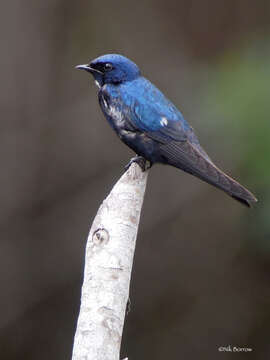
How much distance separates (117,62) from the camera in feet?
11.8

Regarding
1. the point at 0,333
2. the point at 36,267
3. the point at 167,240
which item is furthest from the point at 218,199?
the point at 0,333

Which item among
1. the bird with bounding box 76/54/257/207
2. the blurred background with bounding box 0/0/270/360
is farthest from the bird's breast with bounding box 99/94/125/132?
the blurred background with bounding box 0/0/270/360

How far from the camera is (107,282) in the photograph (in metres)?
2.28

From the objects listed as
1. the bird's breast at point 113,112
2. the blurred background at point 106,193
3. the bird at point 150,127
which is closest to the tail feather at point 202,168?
the bird at point 150,127

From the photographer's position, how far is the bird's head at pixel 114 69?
11.8ft

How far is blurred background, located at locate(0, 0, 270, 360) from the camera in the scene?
4910 millimetres

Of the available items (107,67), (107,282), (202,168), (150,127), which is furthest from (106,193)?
(107,282)

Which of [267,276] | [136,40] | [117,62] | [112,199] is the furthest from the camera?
[136,40]

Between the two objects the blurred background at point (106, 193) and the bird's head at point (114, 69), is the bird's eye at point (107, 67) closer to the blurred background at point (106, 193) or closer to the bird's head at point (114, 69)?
the bird's head at point (114, 69)

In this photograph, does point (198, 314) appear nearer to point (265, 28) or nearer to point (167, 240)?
point (167, 240)

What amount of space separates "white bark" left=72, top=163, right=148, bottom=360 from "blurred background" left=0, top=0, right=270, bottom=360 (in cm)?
219

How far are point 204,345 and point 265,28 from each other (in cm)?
175

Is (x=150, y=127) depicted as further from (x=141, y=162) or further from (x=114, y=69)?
(x=114, y=69)

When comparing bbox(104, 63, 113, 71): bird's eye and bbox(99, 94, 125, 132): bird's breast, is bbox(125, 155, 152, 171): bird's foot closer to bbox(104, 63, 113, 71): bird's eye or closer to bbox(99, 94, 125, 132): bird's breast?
bbox(99, 94, 125, 132): bird's breast
